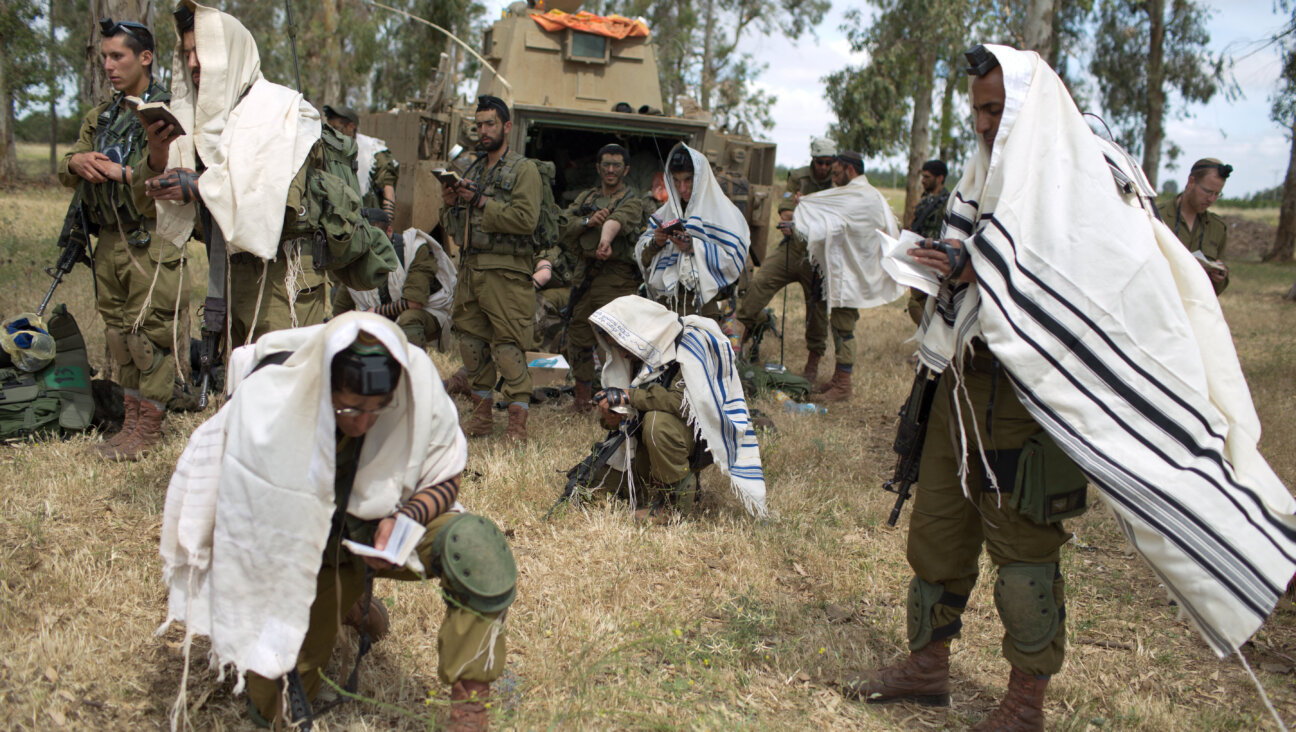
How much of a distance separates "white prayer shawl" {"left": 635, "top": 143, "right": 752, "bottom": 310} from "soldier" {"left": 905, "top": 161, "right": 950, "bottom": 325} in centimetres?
137

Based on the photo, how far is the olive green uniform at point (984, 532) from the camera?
9.27 feet

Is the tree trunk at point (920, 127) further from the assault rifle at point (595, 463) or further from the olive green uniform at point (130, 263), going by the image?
the olive green uniform at point (130, 263)

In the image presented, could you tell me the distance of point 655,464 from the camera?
4516 millimetres

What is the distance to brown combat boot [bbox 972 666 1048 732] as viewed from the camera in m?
2.89

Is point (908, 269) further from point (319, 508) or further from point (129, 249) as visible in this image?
point (129, 249)

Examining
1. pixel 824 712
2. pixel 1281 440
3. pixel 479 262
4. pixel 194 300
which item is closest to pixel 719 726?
pixel 824 712

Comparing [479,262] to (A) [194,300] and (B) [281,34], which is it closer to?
(A) [194,300]

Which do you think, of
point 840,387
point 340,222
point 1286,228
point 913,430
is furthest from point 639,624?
point 1286,228

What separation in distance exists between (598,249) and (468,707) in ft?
14.2

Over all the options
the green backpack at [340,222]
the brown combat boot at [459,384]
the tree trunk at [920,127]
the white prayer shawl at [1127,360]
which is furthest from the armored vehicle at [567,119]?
the tree trunk at [920,127]

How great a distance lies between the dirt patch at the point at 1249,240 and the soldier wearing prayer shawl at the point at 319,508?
26678 mm

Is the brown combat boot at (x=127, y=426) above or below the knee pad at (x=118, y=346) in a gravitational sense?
below

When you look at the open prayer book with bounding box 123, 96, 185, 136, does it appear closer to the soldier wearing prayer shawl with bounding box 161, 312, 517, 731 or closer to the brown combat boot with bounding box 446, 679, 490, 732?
the soldier wearing prayer shawl with bounding box 161, 312, 517, 731

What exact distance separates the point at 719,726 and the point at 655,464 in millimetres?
1707
